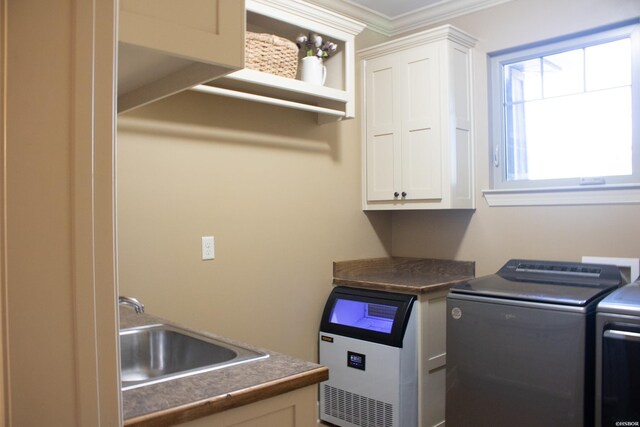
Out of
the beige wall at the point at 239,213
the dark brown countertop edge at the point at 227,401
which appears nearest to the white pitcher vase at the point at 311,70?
the beige wall at the point at 239,213

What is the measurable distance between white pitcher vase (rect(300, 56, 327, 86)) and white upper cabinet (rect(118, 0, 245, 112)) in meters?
1.64

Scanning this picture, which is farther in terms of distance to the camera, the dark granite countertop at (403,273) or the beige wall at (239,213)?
the dark granite countertop at (403,273)

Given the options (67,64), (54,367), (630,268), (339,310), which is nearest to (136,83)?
(67,64)

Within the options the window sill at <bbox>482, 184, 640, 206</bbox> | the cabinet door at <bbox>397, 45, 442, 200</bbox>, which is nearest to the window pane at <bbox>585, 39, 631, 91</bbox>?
the window sill at <bbox>482, 184, 640, 206</bbox>

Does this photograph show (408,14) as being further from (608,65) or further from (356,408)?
(356,408)

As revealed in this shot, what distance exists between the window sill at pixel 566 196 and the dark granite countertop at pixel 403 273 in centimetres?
44

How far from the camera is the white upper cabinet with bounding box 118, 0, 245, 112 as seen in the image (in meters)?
0.89

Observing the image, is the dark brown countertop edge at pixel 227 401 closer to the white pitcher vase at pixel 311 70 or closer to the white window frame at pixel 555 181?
the white pitcher vase at pixel 311 70

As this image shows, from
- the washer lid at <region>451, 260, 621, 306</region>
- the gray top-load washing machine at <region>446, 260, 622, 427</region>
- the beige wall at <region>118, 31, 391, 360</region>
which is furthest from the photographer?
the beige wall at <region>118, 31, 391, 360</region>

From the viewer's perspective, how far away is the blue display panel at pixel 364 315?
8.93ft

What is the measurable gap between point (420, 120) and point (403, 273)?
98 centimetres

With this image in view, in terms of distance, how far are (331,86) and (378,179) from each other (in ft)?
2.16

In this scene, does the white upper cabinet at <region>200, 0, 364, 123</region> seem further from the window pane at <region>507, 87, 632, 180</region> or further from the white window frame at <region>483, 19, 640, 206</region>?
the window pane at <region>507, 87, 632, 180</region>

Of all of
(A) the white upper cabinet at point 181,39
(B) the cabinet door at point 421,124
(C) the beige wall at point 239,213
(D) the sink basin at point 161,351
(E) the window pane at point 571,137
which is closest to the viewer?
(A) the white upper cabinet at point 181,39
